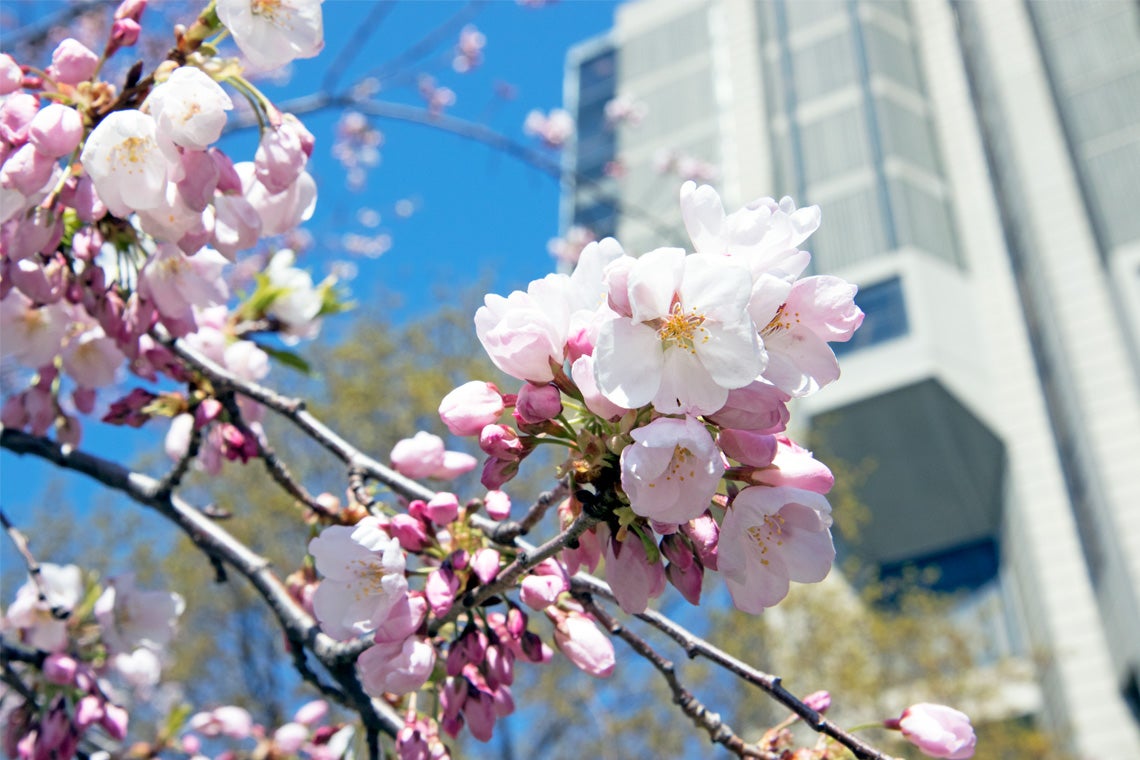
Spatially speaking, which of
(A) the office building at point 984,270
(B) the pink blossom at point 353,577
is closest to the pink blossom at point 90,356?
(B) the pink blossom at point 353,577

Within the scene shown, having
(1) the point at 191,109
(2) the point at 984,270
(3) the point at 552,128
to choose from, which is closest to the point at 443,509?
(1) the point at 191,109

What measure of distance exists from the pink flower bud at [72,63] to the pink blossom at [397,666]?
2.99 ft

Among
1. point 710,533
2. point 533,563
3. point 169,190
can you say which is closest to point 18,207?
point 169,190

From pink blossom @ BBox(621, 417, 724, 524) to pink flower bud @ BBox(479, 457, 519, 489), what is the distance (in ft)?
0.64

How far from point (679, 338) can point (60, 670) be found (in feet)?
4.69

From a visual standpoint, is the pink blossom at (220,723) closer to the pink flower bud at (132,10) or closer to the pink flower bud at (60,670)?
the pink flower bud at (60,670)

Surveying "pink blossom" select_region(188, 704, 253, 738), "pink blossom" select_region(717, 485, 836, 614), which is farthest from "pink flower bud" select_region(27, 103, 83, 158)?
"pink blossom" select_region(188, 704, 253, 738)

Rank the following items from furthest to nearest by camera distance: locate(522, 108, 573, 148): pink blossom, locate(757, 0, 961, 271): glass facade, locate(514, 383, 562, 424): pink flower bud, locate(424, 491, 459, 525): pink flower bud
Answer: locate(757, 0, 961, 271): glass facade
locate(522, 108, 573, 148): pink blossom
locate(424, 491, 459, 525): pink flower bud
locate(514, 383, 562, 424): pink flower bud

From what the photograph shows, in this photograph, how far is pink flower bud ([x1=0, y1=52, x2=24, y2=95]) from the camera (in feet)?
4.43

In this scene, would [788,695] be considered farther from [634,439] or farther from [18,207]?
[18,207]

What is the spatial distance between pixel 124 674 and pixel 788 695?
1499mm

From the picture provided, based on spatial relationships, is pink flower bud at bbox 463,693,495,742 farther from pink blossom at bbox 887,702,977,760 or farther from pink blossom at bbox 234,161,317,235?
pink blossom at bbox 234,161,317,235

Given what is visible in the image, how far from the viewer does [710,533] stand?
3.30ft

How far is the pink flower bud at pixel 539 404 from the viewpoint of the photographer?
99cm
